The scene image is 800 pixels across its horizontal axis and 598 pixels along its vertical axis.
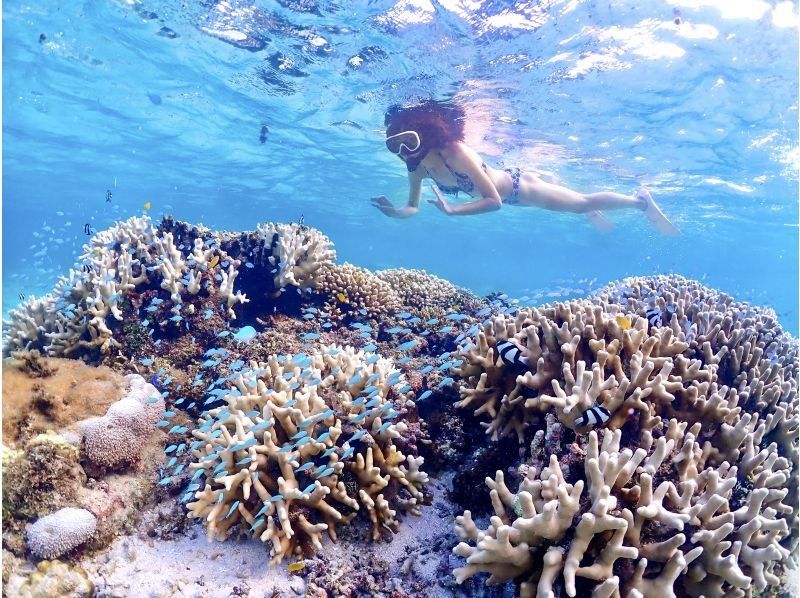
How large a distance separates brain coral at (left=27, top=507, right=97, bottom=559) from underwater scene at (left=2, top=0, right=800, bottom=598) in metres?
0.02

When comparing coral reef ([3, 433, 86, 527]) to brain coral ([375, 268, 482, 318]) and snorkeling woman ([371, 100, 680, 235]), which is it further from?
snorkeling woman ([371, 100, 680, 235])

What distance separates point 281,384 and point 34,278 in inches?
2454

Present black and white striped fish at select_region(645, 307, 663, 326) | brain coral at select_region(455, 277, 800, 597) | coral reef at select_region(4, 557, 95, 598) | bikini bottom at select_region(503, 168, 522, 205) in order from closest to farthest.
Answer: brain coral at select_region(455, 277, 800, 597) → coral reef at select_region(4, 557, 95, 598) → black and white striped fish at select_region(645, 307, 663, 326) → bikini bottom at select_region(503, 168, 522, 205)

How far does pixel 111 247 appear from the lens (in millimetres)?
7988

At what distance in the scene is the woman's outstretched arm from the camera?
414 inches

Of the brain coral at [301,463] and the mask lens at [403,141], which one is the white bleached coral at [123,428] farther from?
the mask lens at [403,141]

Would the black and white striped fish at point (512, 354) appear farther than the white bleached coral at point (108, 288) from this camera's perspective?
No

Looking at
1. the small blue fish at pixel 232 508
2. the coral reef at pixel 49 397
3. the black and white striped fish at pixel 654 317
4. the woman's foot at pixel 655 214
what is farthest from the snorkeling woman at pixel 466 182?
the small blue fish at pixel 232 508

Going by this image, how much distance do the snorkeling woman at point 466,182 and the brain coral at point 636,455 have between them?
562cm

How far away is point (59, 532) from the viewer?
13.2ft

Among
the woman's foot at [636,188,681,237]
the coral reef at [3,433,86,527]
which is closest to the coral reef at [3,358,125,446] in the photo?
the coral reef at [3,433,86,527]

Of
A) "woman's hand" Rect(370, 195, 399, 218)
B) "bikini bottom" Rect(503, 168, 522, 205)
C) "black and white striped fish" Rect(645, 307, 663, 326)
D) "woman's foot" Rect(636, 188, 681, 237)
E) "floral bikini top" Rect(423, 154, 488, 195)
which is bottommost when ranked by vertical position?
"black and white striped fish" Rect(645, 307, 663, 326)

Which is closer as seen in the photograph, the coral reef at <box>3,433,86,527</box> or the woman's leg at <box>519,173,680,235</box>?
the coral reef at <box>3,433,86,527</box>

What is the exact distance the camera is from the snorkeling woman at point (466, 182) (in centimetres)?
1105
